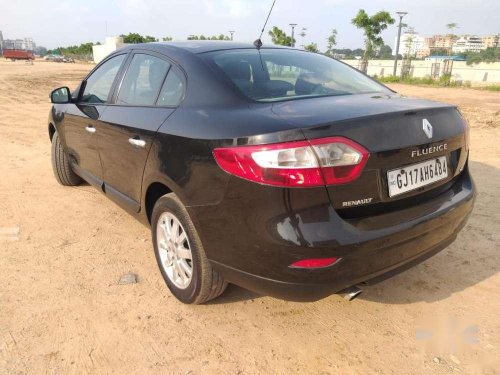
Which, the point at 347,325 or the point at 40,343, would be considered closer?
the point at 40,343

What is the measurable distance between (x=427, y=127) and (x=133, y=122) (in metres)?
1.85

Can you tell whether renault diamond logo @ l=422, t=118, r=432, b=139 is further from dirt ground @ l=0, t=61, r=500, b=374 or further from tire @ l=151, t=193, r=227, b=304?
tire @ l=151, t=193, r=227, b=304

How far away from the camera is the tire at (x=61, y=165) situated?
4.80 meters

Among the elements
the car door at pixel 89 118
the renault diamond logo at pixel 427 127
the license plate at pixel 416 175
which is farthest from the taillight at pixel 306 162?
the car door at pixel 89 118

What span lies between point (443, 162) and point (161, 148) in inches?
63.5

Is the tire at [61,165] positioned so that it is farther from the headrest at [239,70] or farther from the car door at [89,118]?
the headrest at [239,70]

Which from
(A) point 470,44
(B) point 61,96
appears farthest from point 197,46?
(A) point 470,44

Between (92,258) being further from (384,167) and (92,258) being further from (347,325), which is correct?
(384,167)

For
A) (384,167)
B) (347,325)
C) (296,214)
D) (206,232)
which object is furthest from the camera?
(347,325)

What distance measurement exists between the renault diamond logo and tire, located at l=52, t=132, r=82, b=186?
3.88m

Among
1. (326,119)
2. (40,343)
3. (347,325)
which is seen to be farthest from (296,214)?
(40,343)

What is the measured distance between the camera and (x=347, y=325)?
2.50 m

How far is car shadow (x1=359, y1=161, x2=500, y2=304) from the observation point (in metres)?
2.78

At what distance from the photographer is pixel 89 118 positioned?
3.65m
